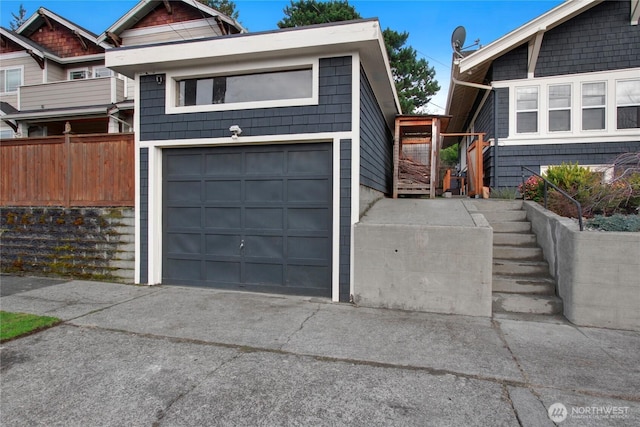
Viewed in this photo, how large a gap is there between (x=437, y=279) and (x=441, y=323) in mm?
618

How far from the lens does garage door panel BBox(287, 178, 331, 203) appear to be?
533 centimetres

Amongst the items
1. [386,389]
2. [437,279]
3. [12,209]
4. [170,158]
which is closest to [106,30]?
[12,209]

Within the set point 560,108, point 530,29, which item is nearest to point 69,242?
point 530,29

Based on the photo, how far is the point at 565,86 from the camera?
863cm

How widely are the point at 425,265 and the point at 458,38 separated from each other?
28.3ft

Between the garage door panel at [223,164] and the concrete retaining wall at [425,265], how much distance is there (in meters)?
2.26

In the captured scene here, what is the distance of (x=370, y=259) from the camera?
4.92 metres

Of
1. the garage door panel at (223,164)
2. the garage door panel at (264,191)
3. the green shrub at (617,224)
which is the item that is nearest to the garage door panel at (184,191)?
the garage door panel at (223,164)

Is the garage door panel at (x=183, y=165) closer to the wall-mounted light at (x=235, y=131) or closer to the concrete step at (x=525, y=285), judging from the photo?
the wall-mounted light at (x=235, y=131)

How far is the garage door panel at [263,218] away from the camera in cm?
552

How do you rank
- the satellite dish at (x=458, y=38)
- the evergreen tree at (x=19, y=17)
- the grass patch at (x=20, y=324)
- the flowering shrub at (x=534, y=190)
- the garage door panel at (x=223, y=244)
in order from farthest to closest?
the evergreen tree at (x=19, y=17)
the satellite dish at (x=458, y=38)
the flowering shrub at (x=534, y=190)
the garage door panel at (x=223, y=244)
the grass patch at (x=20, y=324)

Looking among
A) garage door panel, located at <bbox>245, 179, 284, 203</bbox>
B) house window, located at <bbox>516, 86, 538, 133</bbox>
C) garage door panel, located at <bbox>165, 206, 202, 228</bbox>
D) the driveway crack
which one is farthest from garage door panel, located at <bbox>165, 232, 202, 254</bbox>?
house window, located at <bbox>516, 86, 538, 133</bbox>

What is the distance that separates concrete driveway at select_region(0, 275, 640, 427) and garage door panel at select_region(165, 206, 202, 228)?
1.68 m

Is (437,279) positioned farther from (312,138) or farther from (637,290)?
(312,138)
